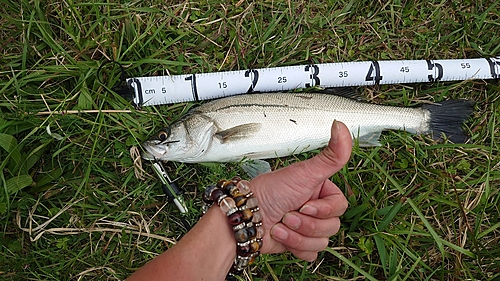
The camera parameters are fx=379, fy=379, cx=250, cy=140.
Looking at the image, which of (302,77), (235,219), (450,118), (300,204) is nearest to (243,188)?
(235,219)

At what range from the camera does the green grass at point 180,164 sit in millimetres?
2836

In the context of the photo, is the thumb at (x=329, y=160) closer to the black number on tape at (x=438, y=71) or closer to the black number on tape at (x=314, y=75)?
the black number on tape at (x=314, y=75)

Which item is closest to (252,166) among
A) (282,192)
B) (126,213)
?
(282,192)

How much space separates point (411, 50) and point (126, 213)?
2795 mm

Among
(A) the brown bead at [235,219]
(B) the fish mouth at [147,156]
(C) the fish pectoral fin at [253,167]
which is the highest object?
(A) the brown bead at [235,219]

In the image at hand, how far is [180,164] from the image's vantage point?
3037 millimetres

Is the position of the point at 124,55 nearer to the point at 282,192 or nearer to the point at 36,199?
the point at 36,199

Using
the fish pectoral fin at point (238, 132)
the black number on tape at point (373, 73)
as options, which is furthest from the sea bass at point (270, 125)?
the black number on tape at point (373, 73)

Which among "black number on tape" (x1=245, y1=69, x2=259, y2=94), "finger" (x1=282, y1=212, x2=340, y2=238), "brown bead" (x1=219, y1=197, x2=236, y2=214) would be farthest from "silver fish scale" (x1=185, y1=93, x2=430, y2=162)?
"brown bead" (x1=219, y1=197, x2=236, y2=214)

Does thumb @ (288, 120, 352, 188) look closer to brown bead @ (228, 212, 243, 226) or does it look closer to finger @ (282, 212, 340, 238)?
finger @ (282, 212, 340, 238)

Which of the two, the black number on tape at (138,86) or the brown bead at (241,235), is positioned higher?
the black number on tape at (138,86)

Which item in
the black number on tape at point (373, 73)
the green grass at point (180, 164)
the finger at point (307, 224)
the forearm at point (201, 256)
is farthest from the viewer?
the black number on tape at point (373, 73)

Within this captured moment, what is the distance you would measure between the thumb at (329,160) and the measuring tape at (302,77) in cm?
122

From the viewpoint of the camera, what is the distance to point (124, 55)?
3092 millimetres
